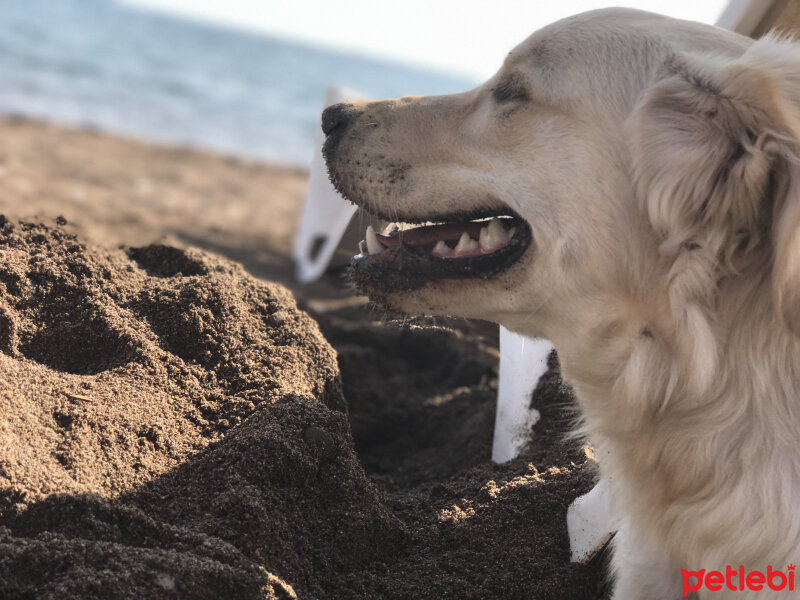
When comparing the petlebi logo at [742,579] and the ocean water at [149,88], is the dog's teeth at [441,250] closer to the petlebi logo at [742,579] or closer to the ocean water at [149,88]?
the petlebi logo at [742,579]

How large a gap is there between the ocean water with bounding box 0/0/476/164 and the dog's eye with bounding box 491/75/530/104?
4268 mm

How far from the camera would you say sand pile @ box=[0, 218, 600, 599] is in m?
1.69

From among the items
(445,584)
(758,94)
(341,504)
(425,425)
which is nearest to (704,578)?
(445,584)

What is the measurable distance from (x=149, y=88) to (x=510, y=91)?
18.9 metres

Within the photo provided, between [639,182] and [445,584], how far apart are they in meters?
1.14

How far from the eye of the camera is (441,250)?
214 cm

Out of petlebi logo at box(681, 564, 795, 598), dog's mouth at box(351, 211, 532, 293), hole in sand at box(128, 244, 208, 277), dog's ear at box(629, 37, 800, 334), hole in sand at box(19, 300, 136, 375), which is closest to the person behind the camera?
dog's ear at box(629, 37, 800, 334)

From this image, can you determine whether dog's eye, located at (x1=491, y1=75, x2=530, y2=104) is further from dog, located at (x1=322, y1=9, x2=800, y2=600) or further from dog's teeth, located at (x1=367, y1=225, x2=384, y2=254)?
dog's teeth, located at (x1=367, y1=225, x2=384, y2=254)

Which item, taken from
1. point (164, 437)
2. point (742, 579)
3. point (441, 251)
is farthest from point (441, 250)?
point (742, 579)

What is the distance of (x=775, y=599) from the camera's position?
1.71m

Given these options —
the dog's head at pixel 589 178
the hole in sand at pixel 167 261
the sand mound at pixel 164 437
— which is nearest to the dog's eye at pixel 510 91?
the dog's head at pixel 589 178

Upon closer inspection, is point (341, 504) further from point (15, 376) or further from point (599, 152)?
point (599, 152)

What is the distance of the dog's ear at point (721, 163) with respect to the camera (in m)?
1.58

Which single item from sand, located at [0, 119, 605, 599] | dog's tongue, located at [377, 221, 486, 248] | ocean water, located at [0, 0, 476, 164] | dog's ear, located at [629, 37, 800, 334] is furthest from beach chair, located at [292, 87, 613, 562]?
ocean water, located at [0, 0, 476, 164]
